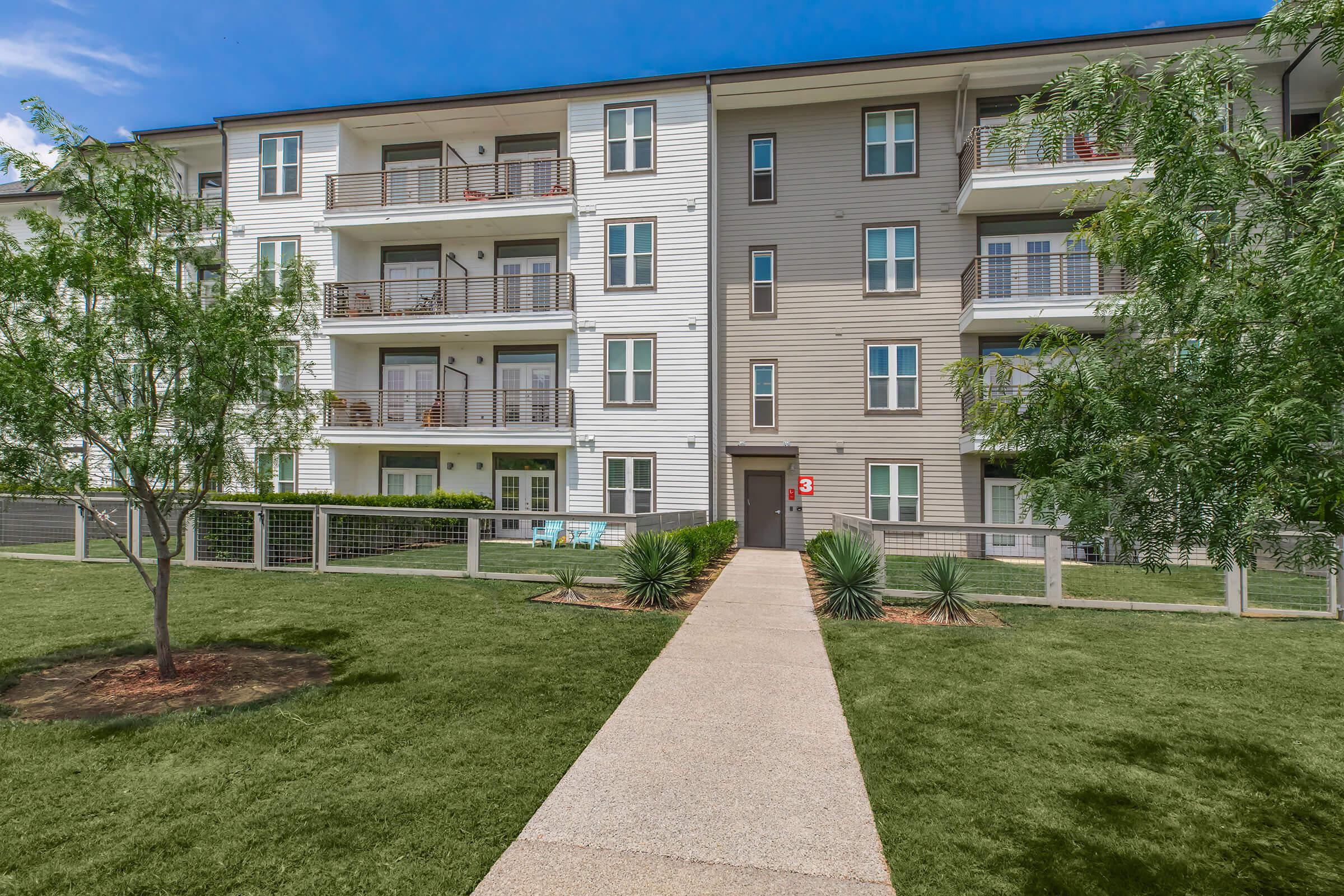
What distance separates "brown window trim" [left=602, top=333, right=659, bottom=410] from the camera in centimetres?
1781

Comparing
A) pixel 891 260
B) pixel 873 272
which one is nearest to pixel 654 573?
pixel 873 272

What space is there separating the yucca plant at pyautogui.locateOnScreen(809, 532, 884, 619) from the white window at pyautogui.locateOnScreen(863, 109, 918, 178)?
13.1 m

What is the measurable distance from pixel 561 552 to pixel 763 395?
28.5ft

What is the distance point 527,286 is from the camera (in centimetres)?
1952

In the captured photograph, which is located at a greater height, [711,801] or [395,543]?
[395,543]

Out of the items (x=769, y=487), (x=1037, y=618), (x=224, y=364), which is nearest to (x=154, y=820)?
(x=224, y=364)

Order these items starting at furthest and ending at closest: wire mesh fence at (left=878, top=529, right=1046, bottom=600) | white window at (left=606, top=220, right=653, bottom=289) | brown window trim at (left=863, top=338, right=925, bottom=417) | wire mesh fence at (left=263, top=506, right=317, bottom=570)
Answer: white window at (left=606, top=220, right=653, bottom=289) < brown window trim at (left=863, top=338, right=925, bottom=417) < wire mesh fence at (left=263, top=506, right=317, bottom=570) < wire mesh fence at (left=878, top=529, right=1046, bottom=600)

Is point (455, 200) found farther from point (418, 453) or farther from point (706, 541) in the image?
point (706, 541)

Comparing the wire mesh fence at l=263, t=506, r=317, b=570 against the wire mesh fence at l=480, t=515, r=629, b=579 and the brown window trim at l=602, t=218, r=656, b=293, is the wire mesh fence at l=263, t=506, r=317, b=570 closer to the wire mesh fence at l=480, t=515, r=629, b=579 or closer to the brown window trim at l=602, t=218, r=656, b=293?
the wire mesh fence at l=480, t=515, r=629, b=579

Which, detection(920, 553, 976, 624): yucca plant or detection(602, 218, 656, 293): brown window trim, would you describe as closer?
detection(920, 553, 976, 624): yucca plant

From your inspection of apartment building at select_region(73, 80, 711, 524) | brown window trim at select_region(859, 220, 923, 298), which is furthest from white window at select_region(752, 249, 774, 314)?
brown window trim at select_region(859, 220, 923, 298)

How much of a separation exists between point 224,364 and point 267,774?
354cm

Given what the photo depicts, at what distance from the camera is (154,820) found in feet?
11.4

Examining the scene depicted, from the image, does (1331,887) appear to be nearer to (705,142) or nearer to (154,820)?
(154,820)
